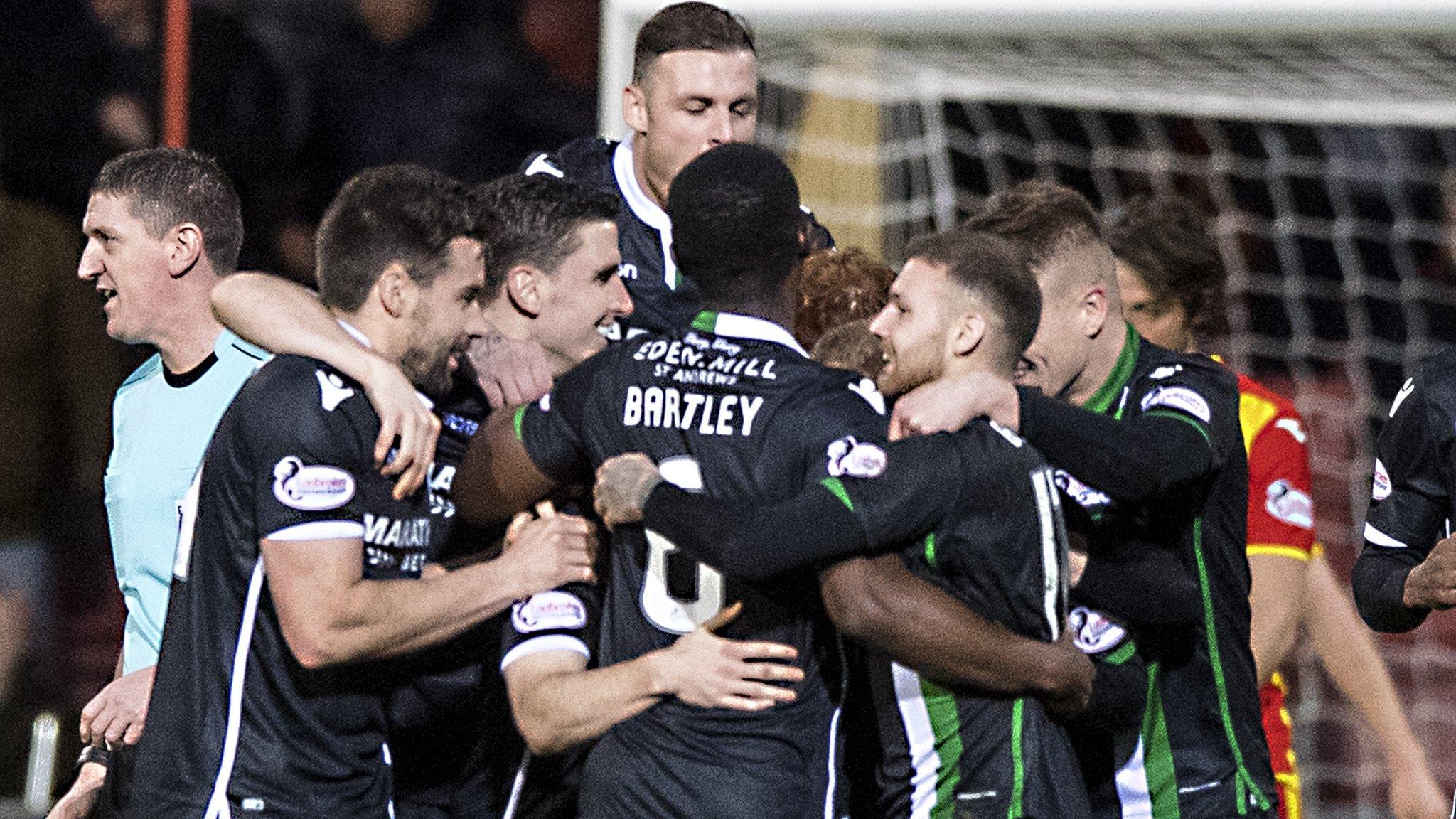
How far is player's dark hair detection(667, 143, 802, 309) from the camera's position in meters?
3.53

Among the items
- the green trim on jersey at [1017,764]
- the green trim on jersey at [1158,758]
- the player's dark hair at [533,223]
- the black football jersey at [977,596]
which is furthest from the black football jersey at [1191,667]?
the player's dark hair at [533,223]

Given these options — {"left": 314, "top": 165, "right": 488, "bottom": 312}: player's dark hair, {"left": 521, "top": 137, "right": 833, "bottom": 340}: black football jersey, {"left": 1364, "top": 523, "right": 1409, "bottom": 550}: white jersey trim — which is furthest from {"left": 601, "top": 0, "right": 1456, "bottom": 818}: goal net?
{"left": 314, "top": 165, "right": 488, "bottom": 312}: player's dark hair

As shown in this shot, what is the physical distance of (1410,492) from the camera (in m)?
4.16

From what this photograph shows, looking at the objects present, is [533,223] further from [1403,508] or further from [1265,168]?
[1265,168]

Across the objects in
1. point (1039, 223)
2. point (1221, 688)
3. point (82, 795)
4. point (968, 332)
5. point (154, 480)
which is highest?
point (1039, 223)

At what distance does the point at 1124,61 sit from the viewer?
320 inches

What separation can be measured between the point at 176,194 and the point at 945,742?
2.20 m

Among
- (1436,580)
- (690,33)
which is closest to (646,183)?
(690,33)

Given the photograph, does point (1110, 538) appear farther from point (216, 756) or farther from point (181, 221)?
point (181, 221)

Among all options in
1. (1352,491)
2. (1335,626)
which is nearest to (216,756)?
(1335,626)

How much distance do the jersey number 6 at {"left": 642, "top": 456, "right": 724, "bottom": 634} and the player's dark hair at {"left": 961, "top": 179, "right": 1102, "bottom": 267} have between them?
42.9 inches

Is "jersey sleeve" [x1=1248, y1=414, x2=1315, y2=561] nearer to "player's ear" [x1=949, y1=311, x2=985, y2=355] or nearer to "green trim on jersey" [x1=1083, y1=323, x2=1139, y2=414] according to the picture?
"green trim on jersey" [x1=1083, y1=323, x2=1139, y2=414]

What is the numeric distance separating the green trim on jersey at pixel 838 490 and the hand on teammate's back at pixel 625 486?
302 millimetres

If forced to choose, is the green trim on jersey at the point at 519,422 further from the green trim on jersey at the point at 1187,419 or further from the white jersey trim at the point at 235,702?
the green trim on jersey at the point at 1187,419
